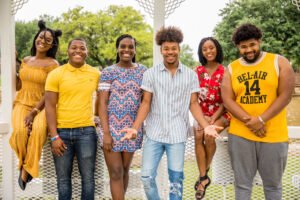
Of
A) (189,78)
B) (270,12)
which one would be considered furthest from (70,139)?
(270,12)

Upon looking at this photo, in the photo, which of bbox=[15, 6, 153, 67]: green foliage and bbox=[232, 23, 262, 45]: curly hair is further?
bbox=[15, 6, 153, 67]: green foliage

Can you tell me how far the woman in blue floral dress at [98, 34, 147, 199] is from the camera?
3027 mm

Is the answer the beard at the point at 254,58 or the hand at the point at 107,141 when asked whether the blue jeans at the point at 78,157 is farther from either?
the beard at the point at 254,58

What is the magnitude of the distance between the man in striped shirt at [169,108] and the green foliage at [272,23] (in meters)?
18.9

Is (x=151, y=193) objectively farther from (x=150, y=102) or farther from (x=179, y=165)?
(x=150, y=102)

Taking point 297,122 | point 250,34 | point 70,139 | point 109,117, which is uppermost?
point 250,34

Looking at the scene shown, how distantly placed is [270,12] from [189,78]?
2301 cm

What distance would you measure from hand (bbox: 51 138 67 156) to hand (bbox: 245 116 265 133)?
5.20 ft

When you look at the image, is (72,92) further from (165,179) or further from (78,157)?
(165,179)

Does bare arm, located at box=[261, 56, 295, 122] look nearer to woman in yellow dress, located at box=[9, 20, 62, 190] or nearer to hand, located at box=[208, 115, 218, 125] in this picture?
hand, located at box=[208, 115, 218, 125]

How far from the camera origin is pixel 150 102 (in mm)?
3004

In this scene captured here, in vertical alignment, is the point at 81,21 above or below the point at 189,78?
above

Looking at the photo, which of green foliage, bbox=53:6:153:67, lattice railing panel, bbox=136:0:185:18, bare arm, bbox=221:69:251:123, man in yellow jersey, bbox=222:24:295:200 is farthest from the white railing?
green foliage, bbox=53:6:153:67

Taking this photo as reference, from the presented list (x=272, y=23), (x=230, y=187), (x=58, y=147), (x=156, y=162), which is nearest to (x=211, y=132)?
(x=156, y=162)
